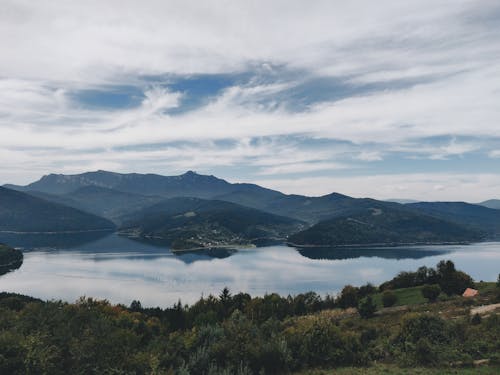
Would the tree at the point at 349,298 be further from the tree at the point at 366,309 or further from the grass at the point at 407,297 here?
the tree at the point at 366,309

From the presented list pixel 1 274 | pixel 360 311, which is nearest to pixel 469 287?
Answer: pixel 360 311

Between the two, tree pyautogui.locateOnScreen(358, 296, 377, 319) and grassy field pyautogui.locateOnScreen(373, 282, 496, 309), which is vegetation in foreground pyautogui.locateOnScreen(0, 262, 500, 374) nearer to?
tree pyautogui.locateOnScreen(358, 296, 377, 319)

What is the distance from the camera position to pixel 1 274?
19988 centimetres

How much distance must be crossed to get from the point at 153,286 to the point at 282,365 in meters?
152

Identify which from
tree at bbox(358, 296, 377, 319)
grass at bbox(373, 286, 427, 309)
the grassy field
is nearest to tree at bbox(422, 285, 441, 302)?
the grassy field

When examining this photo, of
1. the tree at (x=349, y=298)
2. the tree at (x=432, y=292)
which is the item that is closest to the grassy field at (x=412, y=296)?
the tree at (x=432, y=292)

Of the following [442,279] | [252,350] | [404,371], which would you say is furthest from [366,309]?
[252,350]

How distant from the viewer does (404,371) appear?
81.6 ft

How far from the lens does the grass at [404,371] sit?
2380cm

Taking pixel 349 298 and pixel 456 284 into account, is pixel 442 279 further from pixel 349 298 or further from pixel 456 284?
pixel 349 298

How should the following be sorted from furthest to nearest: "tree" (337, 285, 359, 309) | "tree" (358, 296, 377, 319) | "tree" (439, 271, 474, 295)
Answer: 1. "tree" (337, 285, 359, 309)
2. "tree" (439, 271, 474, 295)
3. "tree" (358, 296, 377, 319)

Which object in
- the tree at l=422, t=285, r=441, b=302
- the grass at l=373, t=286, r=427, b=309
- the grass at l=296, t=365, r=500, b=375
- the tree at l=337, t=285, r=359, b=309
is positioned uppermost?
the grass at l=296, t=365, r=500, b=375

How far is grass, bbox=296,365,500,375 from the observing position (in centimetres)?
2380

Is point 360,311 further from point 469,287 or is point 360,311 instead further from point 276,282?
point 276,282
